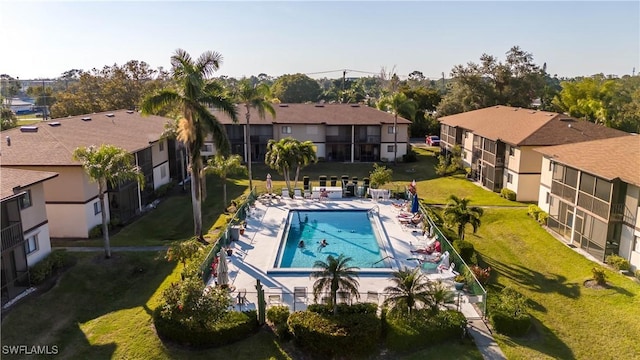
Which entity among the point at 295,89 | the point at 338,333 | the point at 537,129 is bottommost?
the point at 338,333

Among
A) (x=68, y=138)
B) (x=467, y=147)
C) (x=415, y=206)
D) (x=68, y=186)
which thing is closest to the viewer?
(x=68, y=186)

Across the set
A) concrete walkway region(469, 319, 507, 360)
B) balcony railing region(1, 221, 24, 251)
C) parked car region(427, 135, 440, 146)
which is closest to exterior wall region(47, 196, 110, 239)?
balcony railing region(1, 221, 24, 251)

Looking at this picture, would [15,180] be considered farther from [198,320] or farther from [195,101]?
[198,320]

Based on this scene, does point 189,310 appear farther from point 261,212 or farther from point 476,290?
point 261,212

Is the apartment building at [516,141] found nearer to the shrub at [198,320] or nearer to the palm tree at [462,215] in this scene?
the palm tree at [462,215]

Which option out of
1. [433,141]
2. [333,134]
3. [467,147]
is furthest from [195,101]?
[433,141]

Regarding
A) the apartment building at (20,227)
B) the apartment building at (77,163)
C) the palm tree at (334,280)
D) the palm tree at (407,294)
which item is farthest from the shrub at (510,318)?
the apartment building at (20,227)

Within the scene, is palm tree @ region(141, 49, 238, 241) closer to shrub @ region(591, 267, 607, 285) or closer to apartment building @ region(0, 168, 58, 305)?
apartment building @ region(0, 168, 58, 305)
